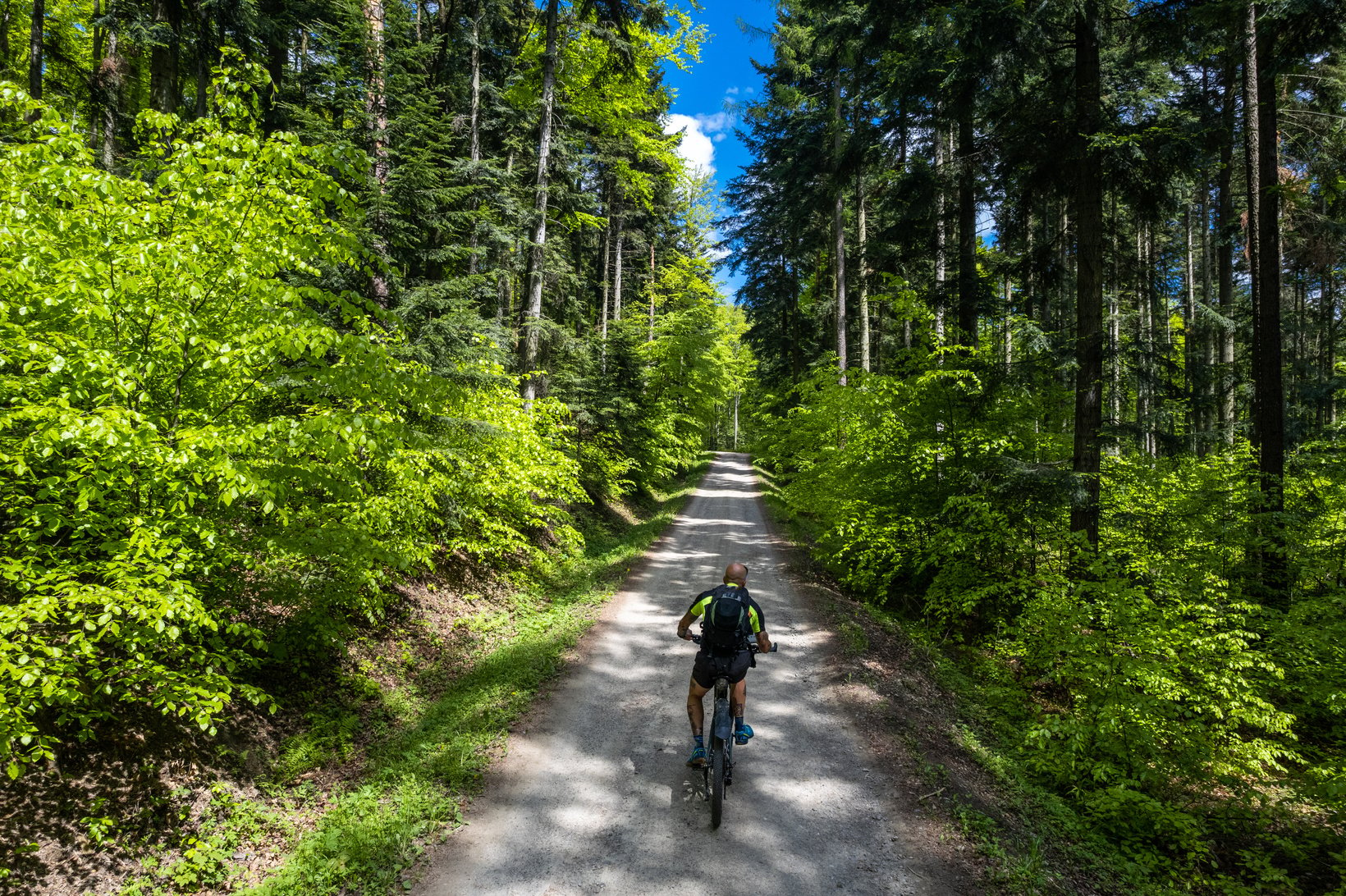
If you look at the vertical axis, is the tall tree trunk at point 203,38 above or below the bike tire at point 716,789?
above

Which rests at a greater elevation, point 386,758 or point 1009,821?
point 386,758

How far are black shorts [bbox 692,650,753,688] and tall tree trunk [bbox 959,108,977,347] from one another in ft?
28.9

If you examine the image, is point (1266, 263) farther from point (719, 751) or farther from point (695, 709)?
point (719, 751)

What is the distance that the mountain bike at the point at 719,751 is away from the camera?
450 cm

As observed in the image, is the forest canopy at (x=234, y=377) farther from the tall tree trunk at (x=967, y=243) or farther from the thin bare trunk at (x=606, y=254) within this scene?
the thin bare trunk at (x=606, y=254)

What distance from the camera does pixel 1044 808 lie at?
522 centimetres

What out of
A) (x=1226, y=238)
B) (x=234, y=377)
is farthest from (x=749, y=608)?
(x=1226, y=238)

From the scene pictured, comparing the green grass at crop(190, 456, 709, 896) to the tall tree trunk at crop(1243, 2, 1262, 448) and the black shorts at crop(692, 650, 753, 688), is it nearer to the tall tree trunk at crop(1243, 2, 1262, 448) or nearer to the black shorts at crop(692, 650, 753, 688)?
the black shorts at crop(692, 650, 753, 688)

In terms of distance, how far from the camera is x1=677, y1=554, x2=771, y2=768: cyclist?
4.93 metres

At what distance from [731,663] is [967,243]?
10979 mm

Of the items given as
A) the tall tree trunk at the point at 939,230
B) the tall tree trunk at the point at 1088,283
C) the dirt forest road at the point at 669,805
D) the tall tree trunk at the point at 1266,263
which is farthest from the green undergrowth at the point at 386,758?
the tall tree trunk at the point at 1266,263

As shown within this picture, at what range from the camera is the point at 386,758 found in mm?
5410

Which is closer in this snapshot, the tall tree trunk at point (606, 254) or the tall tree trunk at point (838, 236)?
the tall tree trunk at point (838, 236)

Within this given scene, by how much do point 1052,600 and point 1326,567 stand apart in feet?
15.7
